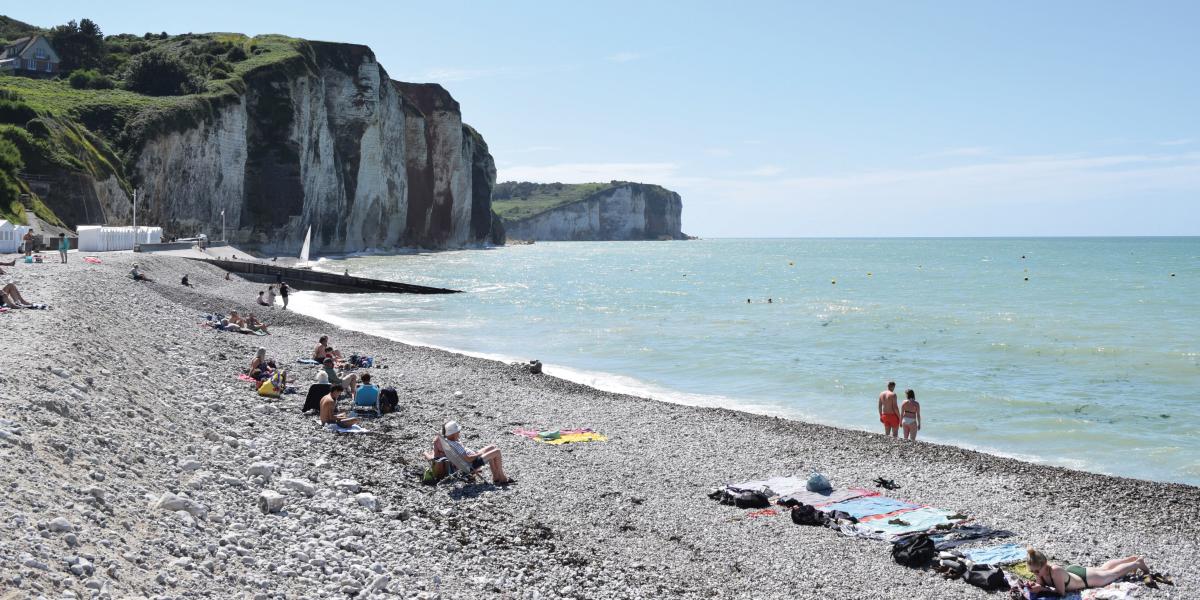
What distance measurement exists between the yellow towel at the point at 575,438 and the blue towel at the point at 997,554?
276 inches

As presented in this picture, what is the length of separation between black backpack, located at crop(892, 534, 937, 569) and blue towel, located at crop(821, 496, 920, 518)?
1.19 meters

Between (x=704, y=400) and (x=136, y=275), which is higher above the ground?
(x=136, y=275)

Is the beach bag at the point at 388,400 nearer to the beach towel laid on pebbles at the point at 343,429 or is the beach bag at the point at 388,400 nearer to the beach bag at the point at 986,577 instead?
the beach towel laid on pebbles at the point at 343,429

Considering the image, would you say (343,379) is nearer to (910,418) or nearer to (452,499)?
(452,499)

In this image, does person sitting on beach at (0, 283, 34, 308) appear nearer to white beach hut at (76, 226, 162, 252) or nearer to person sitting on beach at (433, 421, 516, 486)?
person sitting on beach at (433, 421, 516, 486)

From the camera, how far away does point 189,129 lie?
220 ft

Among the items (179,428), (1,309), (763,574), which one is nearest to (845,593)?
(763,574)

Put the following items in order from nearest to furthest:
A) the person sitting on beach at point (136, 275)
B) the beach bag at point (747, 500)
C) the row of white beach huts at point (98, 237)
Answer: the beach bag at point (747, 500), the person sitting on beach at point (136, 275), the row of white beach huts at point (98, 237)

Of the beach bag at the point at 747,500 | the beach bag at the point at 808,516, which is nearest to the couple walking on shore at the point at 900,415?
the beach bag at the point at 747,500

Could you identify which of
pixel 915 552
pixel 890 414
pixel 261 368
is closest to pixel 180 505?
pixel 915 552

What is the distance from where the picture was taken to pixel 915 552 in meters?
9.61

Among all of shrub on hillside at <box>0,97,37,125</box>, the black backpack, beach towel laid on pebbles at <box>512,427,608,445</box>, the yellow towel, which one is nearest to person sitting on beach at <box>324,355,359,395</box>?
beach towel laid on pebbles at <box>512,427,608,445</box>

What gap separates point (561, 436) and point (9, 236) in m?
31.5

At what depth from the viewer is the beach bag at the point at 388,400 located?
1639 cm
